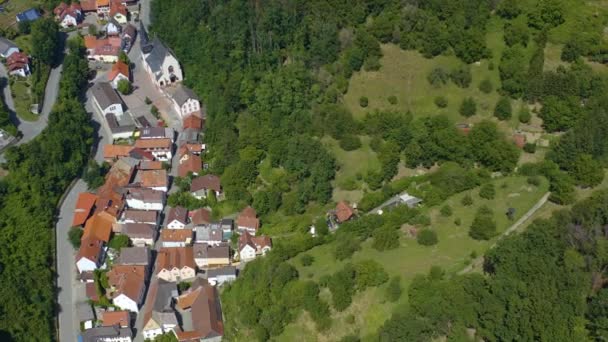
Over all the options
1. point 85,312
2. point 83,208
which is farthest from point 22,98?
point 85,312

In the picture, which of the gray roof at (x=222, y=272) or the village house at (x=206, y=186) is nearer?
the gray roof at (x=222, y=272)

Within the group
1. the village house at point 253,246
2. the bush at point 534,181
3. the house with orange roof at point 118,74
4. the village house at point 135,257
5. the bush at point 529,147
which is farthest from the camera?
the house with orange roof at point 118,74

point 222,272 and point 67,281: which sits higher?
point 222,272

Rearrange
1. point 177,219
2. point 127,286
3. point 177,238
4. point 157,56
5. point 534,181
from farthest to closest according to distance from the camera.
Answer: point 157,56 → point 177,219 → point 177,238 → point 534,181 → point 127,286

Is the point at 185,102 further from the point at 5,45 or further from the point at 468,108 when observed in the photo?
the point at 468,108

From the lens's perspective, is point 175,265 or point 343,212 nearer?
point 175,265

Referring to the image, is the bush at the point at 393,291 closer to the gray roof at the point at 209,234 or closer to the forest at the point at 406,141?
the forest at the point at 406,141

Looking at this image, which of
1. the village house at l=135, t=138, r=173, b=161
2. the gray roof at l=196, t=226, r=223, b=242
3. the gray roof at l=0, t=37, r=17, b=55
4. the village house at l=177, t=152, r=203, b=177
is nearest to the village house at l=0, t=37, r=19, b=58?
the gray roof at l=0, t=37, r=17, b=55

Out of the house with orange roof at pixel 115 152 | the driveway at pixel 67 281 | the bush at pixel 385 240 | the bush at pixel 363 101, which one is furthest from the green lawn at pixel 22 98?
the bush at pixel 385 240
